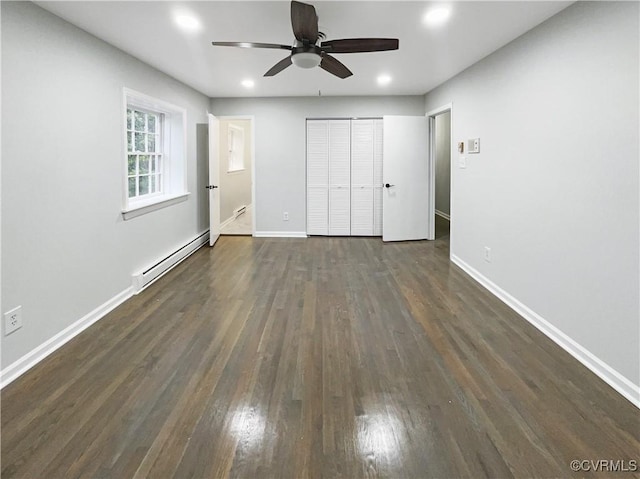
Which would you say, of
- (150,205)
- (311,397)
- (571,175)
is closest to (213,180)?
(150,205)

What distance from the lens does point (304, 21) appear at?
2.74m

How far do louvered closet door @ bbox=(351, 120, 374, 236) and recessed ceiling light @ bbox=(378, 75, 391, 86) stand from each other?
126cm

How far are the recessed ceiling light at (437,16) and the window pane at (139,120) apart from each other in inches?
131

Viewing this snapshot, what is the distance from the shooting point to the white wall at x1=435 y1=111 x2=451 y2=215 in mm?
8953

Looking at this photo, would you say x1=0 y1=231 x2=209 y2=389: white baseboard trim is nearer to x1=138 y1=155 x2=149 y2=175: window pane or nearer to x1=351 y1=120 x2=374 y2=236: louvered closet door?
x1=138 y1=155 x2=149 y2=175: window pane

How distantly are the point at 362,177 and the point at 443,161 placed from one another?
261 centimetres

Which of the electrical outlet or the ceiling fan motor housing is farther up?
the ceiling fan motor housing

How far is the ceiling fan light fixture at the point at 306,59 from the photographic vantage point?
3195 mm

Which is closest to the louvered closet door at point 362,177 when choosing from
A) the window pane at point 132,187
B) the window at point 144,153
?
the window at point 144,153

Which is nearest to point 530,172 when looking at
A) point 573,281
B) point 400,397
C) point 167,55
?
point 573,281

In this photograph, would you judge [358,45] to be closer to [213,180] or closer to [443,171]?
[213,180]

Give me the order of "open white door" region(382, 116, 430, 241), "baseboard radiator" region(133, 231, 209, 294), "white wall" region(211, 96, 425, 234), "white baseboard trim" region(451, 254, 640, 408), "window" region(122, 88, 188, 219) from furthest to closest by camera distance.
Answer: "white wall" region(211, 96, 425, 234) → "open white door" region(382, 116, 430, 241) → "window" region(122, 88, 188, 219) → "baseboard radiator" region(133, 231, 209, 294) → "white baseboard trim" region(451, 254, 640, 408)
